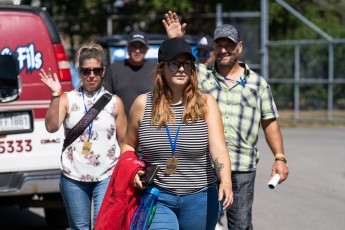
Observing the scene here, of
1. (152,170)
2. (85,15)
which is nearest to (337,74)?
(85,15)

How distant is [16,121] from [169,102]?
288 centimetres

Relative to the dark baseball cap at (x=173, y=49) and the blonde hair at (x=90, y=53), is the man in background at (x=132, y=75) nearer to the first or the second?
the blonde hair at (x=90, y=53)

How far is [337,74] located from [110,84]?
13985mm

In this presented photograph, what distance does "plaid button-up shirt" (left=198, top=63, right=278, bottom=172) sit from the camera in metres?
5.95

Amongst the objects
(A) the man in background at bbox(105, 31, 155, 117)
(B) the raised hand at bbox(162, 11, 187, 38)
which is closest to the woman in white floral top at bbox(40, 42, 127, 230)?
(B) the raised hand at bbox(162, 11, 187, 38)

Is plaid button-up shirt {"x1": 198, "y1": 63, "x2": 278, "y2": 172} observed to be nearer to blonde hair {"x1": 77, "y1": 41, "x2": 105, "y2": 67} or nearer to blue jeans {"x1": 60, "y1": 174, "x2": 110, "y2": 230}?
blonde hair {"x1": 77, "y1": 41, "x2": 105, "y2": 67}

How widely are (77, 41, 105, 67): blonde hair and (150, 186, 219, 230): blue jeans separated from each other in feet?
5.64

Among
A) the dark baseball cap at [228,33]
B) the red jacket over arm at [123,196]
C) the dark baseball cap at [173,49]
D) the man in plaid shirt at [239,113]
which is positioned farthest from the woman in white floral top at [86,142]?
the dark baseball cap at [173,49]

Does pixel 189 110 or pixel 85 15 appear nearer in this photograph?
pixel 189 110

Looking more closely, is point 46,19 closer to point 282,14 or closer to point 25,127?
point 25,127

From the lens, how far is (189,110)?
15.8 feet

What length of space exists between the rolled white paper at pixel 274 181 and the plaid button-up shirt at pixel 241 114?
1.15 ft

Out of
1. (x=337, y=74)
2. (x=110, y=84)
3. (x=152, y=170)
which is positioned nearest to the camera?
(x=152, y=170)

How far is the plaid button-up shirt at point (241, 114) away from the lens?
5945 millimetres
